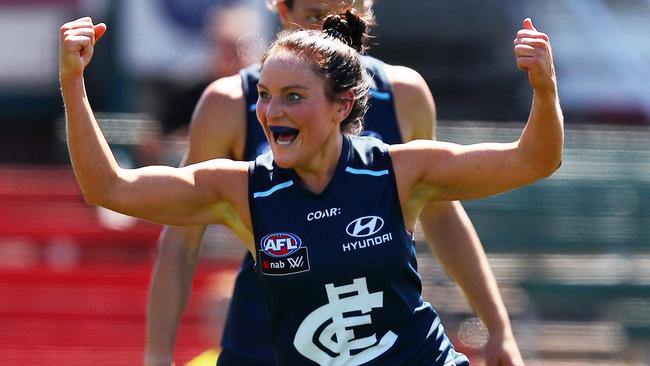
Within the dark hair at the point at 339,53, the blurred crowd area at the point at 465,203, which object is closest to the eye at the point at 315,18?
the dark hair at the point at 339,53

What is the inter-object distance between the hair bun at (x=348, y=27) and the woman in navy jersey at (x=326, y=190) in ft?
0.50

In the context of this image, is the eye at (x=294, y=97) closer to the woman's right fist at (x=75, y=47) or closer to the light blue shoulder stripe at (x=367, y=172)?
the light blue shoulder stripe at (x=367, y=172)

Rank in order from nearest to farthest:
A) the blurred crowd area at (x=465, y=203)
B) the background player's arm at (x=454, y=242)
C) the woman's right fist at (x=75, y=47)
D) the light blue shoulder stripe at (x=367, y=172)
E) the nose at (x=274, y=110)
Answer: the woman's right fist at (x=75, y=47)
the nose at (x=274, y=110)
the light blue shoulder stripe at (x=367, y=172)
the background player's arm at (x=454, y=242)
the blurred crowd area at (x=465, y=203)

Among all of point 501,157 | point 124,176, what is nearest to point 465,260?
point 501,157

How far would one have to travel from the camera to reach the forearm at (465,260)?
3.87 meters

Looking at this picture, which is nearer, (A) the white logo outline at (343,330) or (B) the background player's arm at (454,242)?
(A) the white logo outline at (343,330)

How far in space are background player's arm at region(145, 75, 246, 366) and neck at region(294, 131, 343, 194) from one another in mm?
587

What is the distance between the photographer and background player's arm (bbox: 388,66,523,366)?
3863 millimetres

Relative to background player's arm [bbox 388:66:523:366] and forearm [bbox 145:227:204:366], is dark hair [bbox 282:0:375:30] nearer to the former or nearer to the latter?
background player's arm [bbox 388:66:523:366]

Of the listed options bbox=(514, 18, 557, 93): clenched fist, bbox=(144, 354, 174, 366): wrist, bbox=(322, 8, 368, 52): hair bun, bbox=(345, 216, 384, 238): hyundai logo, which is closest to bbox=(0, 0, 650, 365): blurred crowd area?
bbox=(144, 354, 174, 366): wrist

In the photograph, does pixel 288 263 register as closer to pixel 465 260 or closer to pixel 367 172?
pixel 367 172

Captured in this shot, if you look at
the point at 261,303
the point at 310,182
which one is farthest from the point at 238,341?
the point at 310,182

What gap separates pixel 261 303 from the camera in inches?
153

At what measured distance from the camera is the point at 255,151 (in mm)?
3900
